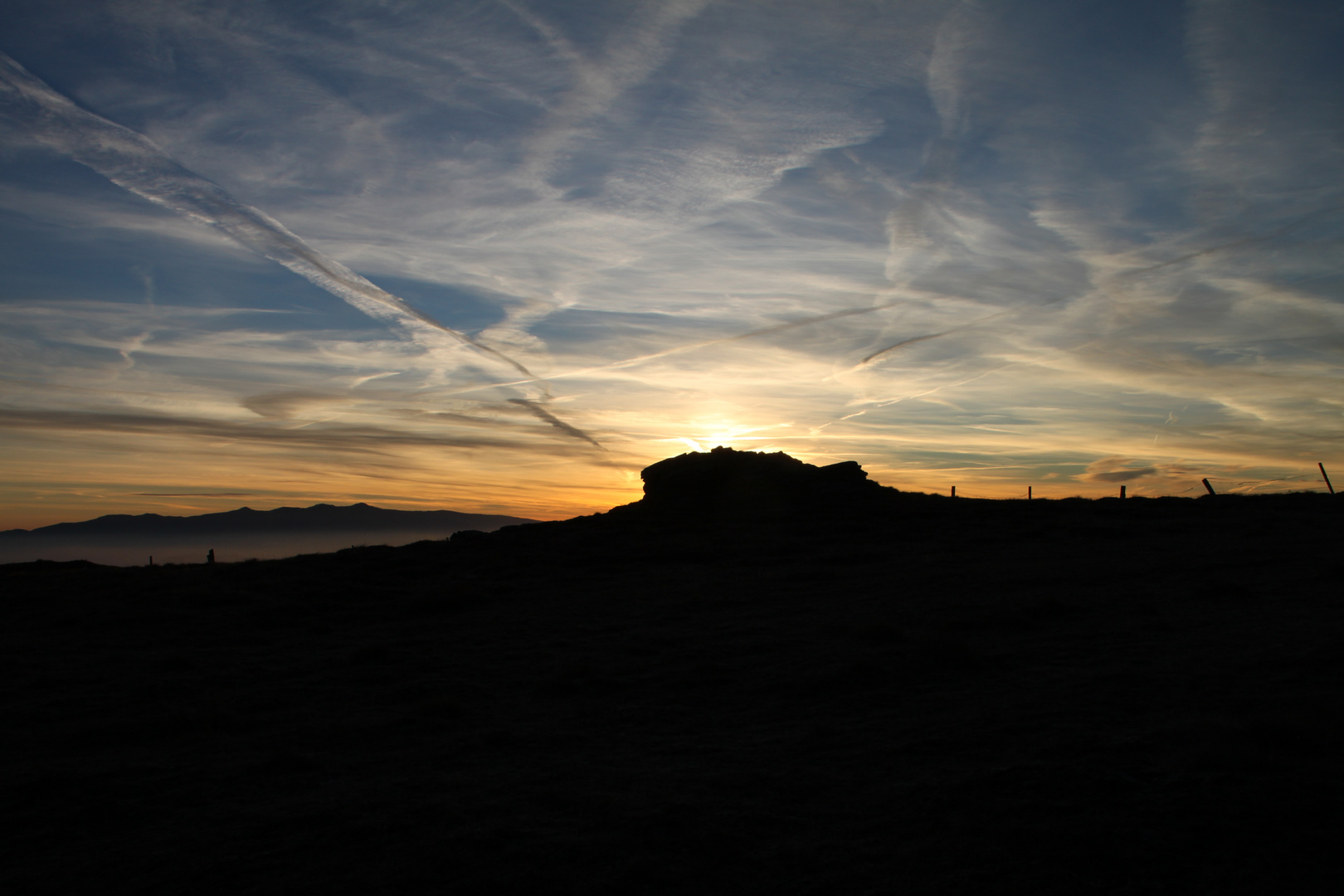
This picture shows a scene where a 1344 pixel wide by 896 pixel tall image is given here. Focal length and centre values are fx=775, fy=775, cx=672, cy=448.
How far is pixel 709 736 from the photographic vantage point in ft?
31.8

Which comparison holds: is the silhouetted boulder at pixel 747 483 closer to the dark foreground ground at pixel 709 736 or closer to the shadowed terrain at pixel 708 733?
the shadowed terrain at pixel 708 733

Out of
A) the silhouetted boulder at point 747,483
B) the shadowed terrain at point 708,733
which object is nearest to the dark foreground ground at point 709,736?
the shadowed terrain at point 708,733

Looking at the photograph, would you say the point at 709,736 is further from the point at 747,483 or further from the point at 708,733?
the point at 747,483

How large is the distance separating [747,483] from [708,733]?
29465 millimetres

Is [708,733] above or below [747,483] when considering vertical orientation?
below

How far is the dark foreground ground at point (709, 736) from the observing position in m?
6.02

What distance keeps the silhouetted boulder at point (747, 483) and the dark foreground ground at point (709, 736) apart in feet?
48.8

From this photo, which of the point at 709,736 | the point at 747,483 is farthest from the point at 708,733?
the point at 747,483

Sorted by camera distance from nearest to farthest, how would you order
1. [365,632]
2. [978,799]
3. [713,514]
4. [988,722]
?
[978,799] → [988,722] → [365,632] → [713,514]

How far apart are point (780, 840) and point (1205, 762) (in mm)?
3860

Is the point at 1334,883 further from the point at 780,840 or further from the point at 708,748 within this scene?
the point at 708,748

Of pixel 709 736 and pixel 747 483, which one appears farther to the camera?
pixel 747 483

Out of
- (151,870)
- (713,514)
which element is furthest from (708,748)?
(713,514)

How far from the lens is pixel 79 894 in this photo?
6184 millimetres
